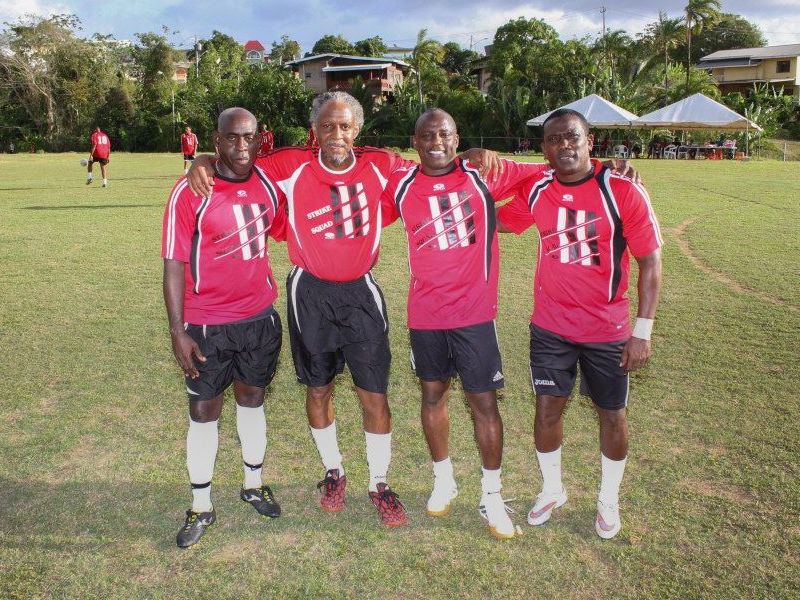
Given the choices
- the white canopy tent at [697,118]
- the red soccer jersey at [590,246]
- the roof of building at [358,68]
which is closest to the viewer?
the red soccer jersey at [590,246]

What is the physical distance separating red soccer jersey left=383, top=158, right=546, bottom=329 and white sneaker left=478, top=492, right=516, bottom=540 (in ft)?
3.35

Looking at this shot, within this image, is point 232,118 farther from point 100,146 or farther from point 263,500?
point 100,146

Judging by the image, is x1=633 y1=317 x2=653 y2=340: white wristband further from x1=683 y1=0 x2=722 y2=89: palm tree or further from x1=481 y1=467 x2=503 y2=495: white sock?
x1=683 y1=0 x2=722 y2=89: palm tree

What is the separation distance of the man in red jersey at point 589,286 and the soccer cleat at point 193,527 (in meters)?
1.82

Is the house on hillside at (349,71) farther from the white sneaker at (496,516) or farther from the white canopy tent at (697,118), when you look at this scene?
the white sneaker at (496,516)

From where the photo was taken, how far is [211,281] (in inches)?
151

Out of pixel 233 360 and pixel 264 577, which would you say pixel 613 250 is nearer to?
pixel 233 360

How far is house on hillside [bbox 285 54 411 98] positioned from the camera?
61.9 meters

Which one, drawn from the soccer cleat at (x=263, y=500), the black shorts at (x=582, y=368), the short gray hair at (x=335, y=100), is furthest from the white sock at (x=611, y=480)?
the short gray hair at (x=335, y=100)

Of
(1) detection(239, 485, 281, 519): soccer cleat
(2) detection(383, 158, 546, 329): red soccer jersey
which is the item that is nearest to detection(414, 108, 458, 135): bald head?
(2) detection(383, 158, 546, 329): red soccer jersey

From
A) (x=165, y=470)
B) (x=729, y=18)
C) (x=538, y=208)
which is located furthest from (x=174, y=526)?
(x=729, y=18)

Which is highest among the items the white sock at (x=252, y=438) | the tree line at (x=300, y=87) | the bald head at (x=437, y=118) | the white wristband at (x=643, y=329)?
the tree line at (x=300, y=87)

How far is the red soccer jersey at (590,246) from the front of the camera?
3641 mm

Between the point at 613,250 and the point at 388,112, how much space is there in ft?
163
